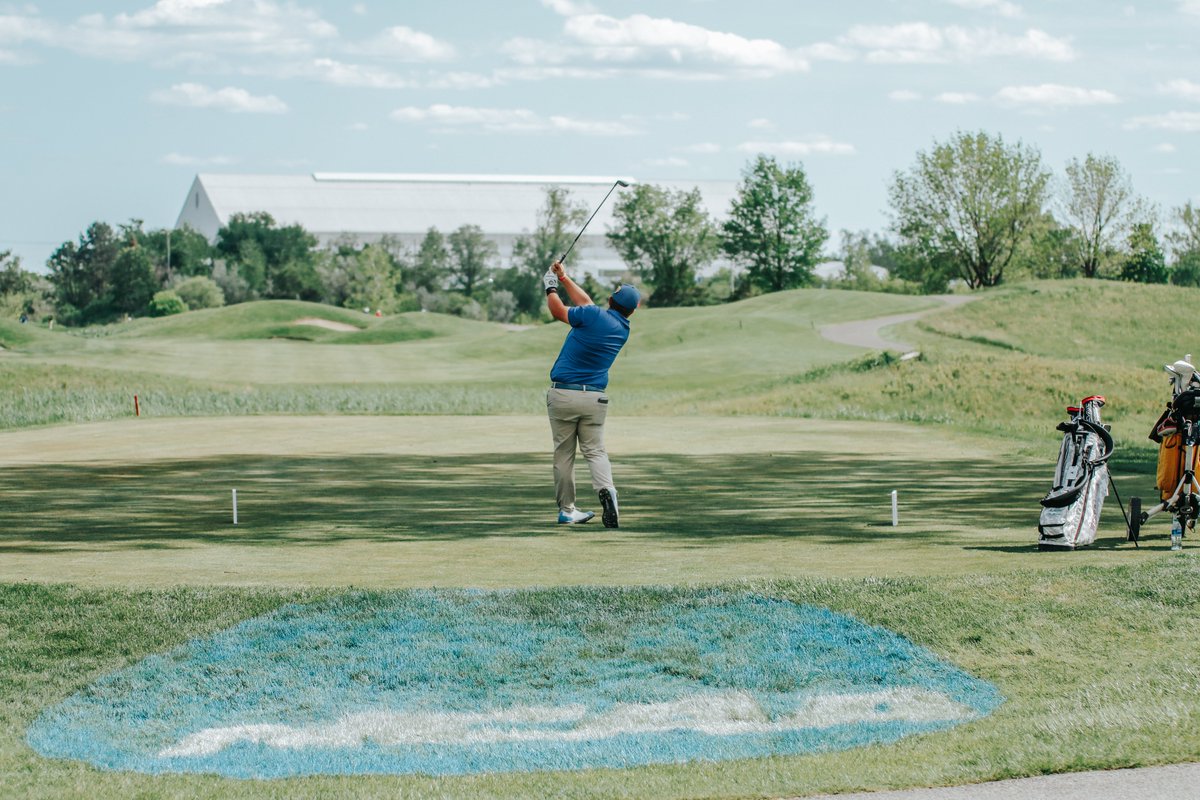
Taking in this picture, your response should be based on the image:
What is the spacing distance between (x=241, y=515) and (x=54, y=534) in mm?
2110

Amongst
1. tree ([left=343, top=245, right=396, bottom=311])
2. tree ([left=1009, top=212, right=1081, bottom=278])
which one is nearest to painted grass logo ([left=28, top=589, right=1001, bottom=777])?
tree ([left=343, top=245, right=396, bottom=311])

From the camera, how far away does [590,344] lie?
1423 centimetres

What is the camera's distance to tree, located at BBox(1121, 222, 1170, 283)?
96625 mm

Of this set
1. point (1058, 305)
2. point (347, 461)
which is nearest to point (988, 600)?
point (347, 461)

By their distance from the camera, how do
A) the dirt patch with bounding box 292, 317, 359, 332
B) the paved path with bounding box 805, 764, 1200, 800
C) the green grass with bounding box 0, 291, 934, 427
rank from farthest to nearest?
the dirt patch with bounding box 292, 317, 359, 332 < the green grass with bounding box 0, 291, 934, 427 < the paved path with bounding box 805, 764, 1200, 800

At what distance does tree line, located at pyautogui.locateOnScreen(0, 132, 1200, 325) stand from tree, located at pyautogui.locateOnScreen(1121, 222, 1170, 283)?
130 millimetres

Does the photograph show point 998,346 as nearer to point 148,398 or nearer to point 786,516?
point 148,398

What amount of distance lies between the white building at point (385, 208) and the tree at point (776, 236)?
18.7m

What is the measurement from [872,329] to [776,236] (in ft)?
143

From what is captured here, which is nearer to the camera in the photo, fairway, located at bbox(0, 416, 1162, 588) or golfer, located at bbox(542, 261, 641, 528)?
fairway, located at bbox(0, 416, 1162, 588)

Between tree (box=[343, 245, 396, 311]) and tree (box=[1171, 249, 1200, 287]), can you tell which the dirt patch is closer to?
tree (box=[343, 245, 396, 311])

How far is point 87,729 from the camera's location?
314 inches

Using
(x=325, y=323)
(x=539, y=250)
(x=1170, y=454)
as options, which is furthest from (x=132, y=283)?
(x=1170, y=454)

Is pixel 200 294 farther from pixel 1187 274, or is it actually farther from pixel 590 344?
pixel 590 344
